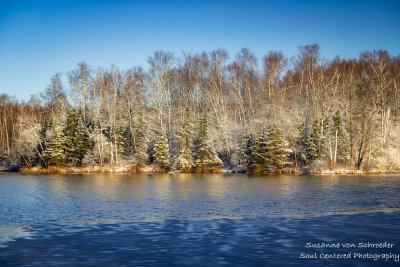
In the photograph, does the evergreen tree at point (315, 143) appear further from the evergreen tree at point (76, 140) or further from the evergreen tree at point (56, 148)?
the evergreen tree at point (56, 148)

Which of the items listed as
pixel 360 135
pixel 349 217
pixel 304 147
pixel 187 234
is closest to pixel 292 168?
pixel 304 147

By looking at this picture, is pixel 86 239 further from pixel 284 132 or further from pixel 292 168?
pixel 284 132

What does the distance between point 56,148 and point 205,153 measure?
23.1 m

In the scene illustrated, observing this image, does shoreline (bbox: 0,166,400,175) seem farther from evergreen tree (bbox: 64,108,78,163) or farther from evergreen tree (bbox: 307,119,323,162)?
evergreen tree (bbox: 64,108,78,163)

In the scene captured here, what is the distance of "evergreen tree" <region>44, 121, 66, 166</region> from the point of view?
52125 millimetres

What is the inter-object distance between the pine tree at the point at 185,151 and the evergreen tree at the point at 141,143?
5.70 m

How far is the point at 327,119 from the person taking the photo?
48.0 m

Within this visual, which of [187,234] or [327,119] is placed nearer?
[187,234]

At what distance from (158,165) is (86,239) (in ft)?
132

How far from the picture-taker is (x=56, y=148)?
52156 millimetres

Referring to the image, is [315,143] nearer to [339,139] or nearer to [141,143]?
[339,139]

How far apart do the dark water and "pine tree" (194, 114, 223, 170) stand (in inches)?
1052

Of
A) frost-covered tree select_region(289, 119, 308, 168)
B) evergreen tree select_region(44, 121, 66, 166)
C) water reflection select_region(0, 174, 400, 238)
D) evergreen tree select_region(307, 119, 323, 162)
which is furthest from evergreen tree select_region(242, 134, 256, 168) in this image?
evergreen tree select_region(44, 121, 66, 166)

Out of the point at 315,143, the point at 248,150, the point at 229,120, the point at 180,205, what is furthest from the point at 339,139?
the point at 180,205
